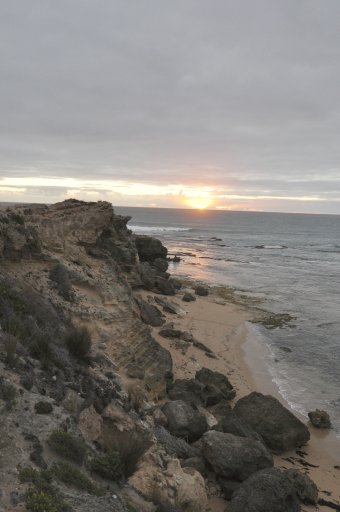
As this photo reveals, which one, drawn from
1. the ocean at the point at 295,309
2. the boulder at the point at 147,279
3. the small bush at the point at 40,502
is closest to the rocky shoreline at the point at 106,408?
the small bush at the point at 40,502

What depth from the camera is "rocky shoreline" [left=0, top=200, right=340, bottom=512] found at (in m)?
7.57

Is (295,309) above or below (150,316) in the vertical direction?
Result: below

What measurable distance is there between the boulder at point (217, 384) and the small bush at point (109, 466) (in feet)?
28.2

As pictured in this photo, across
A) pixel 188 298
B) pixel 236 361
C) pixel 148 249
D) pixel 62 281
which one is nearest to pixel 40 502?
pixel 62 281

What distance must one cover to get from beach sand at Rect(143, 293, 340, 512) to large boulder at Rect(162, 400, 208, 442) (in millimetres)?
2360

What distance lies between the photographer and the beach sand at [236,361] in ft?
42.9

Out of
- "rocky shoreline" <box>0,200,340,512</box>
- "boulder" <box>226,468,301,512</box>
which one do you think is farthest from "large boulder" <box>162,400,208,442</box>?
"boulder" <box>226,468,301,512</box>

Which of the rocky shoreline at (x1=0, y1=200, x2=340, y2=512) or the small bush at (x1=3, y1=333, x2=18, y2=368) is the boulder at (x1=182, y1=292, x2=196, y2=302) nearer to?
the rocky shoreline at (x1=0, y1=200, x2=340, y2=512)

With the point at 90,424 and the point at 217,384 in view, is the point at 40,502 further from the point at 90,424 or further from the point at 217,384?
the point at 217,384

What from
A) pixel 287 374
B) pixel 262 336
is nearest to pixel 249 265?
pixel 262 336

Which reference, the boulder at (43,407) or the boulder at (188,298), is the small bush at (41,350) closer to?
the boulder at (43,407)

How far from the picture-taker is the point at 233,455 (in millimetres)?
11367

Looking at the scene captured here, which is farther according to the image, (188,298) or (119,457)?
(188,298)

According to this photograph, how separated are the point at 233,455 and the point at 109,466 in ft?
15.0
